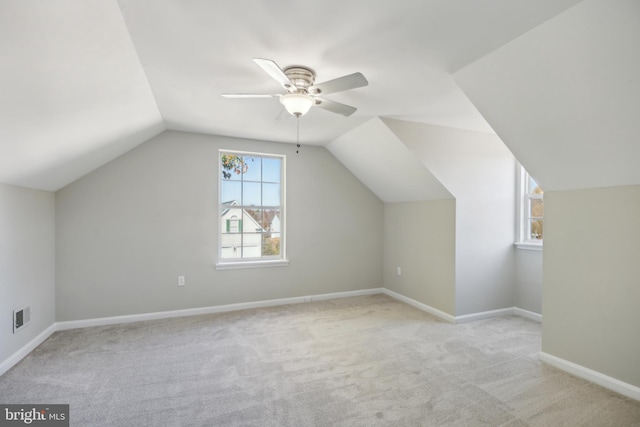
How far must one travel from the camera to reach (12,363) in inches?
100

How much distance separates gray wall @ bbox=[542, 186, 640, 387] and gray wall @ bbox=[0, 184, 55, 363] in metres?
4.51

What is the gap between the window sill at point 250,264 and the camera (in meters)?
4.04

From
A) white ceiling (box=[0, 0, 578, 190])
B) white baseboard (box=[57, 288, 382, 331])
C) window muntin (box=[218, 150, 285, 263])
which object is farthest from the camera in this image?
window muntin (box=[218, 150, 285, 263])

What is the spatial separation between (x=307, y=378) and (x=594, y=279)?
7.71ft

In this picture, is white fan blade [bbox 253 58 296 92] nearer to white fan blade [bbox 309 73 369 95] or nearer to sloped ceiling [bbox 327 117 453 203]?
white fan blade [bbox 309 73 369 95]

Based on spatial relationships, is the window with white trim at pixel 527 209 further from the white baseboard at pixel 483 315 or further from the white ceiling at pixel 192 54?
the white ceiling at pixel 192 54

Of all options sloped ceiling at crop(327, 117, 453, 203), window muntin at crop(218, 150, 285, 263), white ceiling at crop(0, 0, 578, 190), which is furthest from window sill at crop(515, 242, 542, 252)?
window muntin at crop(218, 150, 285, 263)

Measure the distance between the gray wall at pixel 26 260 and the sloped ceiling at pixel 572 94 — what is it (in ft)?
12.3

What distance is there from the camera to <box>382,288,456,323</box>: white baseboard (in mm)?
3716

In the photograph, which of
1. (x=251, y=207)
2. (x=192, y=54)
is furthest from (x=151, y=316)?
(x=192, y=54)

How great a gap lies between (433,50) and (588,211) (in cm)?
178

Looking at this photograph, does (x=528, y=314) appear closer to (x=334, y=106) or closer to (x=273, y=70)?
(x=334, y=106)

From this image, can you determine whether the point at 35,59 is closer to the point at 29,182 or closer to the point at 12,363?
the point at 29,182

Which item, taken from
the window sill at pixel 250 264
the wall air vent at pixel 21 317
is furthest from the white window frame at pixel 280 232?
the wall air vent at pixel 21 317
